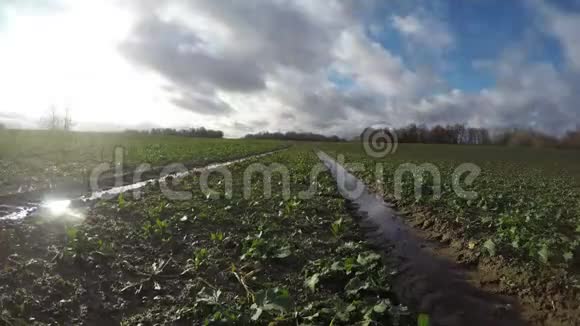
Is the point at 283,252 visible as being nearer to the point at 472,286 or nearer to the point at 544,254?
the point at 472,286

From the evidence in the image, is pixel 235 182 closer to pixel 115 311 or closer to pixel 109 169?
pixel 109 169

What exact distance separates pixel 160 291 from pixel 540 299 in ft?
18.3

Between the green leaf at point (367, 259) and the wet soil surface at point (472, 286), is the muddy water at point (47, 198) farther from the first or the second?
the wet soil surface at point (472, 286)

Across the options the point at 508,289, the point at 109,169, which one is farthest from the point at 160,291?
the point at 109,169

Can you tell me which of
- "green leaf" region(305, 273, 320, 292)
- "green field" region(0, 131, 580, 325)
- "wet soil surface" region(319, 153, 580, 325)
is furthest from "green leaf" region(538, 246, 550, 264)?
"green leaf" region(305, 273, 320, 292)

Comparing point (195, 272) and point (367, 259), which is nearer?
point (367, 259)

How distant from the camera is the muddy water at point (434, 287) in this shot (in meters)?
4.84

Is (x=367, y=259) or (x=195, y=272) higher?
(x=367, y=259)

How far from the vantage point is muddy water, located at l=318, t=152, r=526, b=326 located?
15.9ft

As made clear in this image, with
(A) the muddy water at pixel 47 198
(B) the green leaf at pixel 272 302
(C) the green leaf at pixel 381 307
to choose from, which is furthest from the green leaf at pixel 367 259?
(A) the muddy water at pixel 47 198

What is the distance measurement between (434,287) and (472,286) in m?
0.65

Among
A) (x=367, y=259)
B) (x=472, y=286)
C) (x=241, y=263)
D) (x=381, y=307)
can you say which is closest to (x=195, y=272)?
(x=241, y=263)

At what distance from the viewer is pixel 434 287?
5.75m

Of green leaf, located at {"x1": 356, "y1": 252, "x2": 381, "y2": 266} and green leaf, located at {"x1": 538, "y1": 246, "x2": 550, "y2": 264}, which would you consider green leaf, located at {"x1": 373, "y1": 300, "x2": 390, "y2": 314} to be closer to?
green leaf, located at {"x1": 356, "y1": 252, "x2": 381, "y2": 266}
